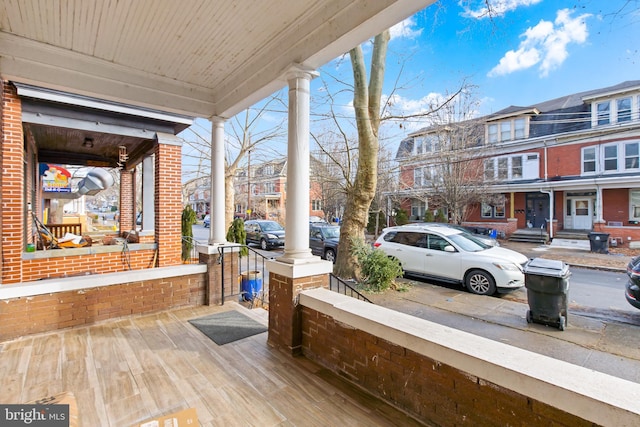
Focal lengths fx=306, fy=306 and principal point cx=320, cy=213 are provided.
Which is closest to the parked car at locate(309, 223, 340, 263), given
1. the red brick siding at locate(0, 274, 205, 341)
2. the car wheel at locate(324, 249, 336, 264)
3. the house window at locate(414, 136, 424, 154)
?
the car wheel at locate(324, 249, 336, 264)

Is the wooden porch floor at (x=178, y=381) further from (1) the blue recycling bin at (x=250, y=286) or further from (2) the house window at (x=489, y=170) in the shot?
(2) the house window at (x=489, y=170)

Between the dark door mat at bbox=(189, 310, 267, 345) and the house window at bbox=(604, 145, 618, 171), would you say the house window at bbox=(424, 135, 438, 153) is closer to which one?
the house window at bbox=(604, 145, 618, 171)

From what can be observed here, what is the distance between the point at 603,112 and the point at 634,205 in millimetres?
4574

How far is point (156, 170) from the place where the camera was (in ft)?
18.8

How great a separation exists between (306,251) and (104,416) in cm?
193

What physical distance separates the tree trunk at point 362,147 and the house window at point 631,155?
13961 mm

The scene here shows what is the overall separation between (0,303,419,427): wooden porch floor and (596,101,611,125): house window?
1894cm

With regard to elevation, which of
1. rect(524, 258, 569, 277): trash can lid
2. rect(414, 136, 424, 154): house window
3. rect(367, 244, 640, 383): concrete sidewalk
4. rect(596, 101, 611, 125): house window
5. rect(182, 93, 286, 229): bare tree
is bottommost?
rect(367, 244, 640, 383): concrete sidewalk

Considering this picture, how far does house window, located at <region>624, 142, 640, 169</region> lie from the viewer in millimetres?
13727

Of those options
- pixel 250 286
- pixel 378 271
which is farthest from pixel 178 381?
pixel 378 271

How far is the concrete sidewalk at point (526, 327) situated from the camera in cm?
389

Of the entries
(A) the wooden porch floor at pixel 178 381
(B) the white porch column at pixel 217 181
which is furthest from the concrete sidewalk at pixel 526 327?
(B) the white porch column at pixel 217 181

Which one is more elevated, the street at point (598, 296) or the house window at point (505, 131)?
the house window at point (505, 131)

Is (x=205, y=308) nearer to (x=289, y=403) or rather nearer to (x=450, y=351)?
(x=289, y=403)
